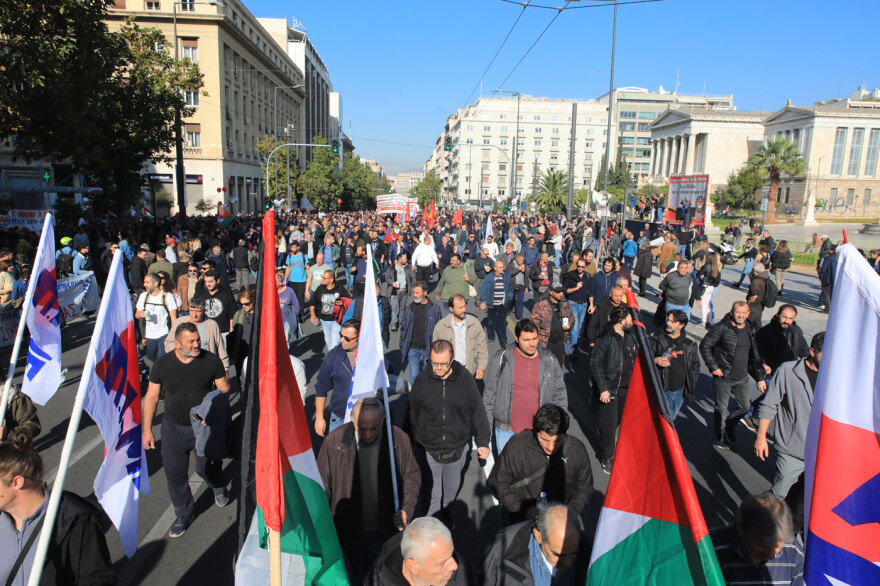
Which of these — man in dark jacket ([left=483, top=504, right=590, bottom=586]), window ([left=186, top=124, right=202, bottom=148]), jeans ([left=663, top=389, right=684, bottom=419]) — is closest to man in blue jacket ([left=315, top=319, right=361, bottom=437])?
man in dark jacket ([left=483, top=504, right=590, bottom=586])

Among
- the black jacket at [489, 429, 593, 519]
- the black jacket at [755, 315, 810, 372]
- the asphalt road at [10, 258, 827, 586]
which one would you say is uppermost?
the black jacket at [755, 315, 810, 372]

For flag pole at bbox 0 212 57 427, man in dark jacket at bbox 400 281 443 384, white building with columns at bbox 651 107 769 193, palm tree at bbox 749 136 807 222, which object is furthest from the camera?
white building with columns at bbox 651 107 769 193

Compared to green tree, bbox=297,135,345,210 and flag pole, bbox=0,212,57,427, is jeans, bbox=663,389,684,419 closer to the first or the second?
flag pole, bbox=0,212,57,427

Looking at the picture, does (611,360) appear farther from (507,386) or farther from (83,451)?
(83,451)

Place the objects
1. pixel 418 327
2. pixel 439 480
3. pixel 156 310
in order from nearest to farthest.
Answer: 1. pixel 439 480
2. pixel 156 310
3. pixel 418 327

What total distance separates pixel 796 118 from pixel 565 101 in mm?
52469

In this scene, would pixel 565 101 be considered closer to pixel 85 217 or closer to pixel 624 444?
pixel 85 217

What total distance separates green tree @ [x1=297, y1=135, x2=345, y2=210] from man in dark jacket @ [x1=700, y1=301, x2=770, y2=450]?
5288cm

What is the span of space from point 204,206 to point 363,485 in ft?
142

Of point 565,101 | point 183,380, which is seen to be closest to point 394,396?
point 183,380

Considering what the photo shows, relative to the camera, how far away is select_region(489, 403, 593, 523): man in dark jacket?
3.51 meters

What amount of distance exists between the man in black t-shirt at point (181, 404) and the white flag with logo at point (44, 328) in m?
1.22

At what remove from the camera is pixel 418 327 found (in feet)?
23.8

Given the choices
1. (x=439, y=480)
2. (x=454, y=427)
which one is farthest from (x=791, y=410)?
(x=439, y=480)
